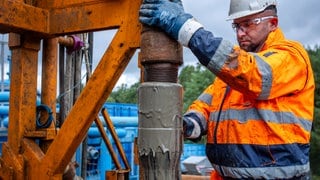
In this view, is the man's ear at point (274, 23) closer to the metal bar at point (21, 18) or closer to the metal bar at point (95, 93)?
the metal bar at point (95, 93)

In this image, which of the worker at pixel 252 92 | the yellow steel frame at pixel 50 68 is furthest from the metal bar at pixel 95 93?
the worker at pixel 252 92

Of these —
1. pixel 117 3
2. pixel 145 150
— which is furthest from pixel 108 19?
pixel 145 150

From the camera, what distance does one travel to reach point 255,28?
8.80 feet

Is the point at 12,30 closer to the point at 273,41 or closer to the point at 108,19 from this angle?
the point at 108,19

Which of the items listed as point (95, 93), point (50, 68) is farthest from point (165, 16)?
point (50, 68)

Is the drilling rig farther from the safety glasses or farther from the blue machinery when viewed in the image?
the blue machinery

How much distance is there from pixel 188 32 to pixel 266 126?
0.69 m

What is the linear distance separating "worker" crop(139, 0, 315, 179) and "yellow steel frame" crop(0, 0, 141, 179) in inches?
22.3

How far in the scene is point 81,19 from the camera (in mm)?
3240

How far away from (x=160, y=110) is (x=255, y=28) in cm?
85

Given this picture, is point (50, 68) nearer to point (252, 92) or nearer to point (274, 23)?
point (274, 23)

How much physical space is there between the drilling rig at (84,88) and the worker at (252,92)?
129 mm

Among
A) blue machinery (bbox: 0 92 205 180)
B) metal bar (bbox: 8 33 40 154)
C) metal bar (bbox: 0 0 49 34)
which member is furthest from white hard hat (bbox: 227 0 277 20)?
blue machinery (bbox: 0 92 205 180)

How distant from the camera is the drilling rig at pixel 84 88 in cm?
219
